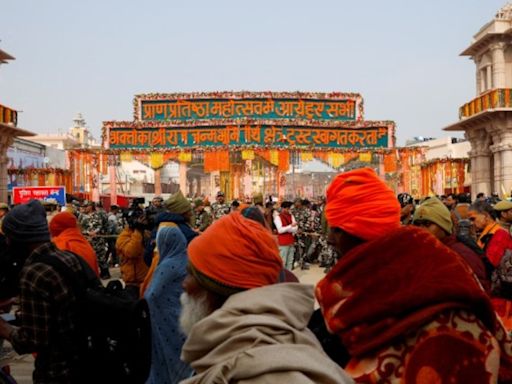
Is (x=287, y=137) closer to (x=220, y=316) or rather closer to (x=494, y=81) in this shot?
(x=494, y=81)

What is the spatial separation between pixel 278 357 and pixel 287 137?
22895mm

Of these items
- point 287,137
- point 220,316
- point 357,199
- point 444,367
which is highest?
point 287,137

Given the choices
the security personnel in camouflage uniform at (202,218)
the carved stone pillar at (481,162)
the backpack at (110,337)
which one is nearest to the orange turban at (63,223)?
the backpack at (110,337)

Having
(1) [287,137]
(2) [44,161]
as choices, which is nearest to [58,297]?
(1) [287,137]

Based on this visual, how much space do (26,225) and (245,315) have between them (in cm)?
205

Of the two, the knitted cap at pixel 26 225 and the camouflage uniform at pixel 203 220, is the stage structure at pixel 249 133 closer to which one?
the camouflage uniform at pixel 203 220

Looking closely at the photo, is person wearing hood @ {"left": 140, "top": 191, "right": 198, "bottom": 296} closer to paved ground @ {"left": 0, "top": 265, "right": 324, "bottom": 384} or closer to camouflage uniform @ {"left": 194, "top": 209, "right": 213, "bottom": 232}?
paved ground @ {"left": 0, "top": 265, "right": 324, "bottom": 384}

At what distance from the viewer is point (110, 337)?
3.07 m

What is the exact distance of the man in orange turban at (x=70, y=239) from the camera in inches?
199

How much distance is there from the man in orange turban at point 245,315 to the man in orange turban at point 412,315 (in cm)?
17

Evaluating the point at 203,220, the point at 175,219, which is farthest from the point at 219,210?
the point at 175,219

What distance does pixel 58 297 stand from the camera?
3.11 meters

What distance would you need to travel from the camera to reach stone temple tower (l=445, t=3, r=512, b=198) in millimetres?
21844

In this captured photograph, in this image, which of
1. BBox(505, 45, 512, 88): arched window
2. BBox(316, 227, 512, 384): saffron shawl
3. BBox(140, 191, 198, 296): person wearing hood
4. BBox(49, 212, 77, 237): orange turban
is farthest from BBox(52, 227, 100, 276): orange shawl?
BBox(505, 45, 512, 88): arched window
